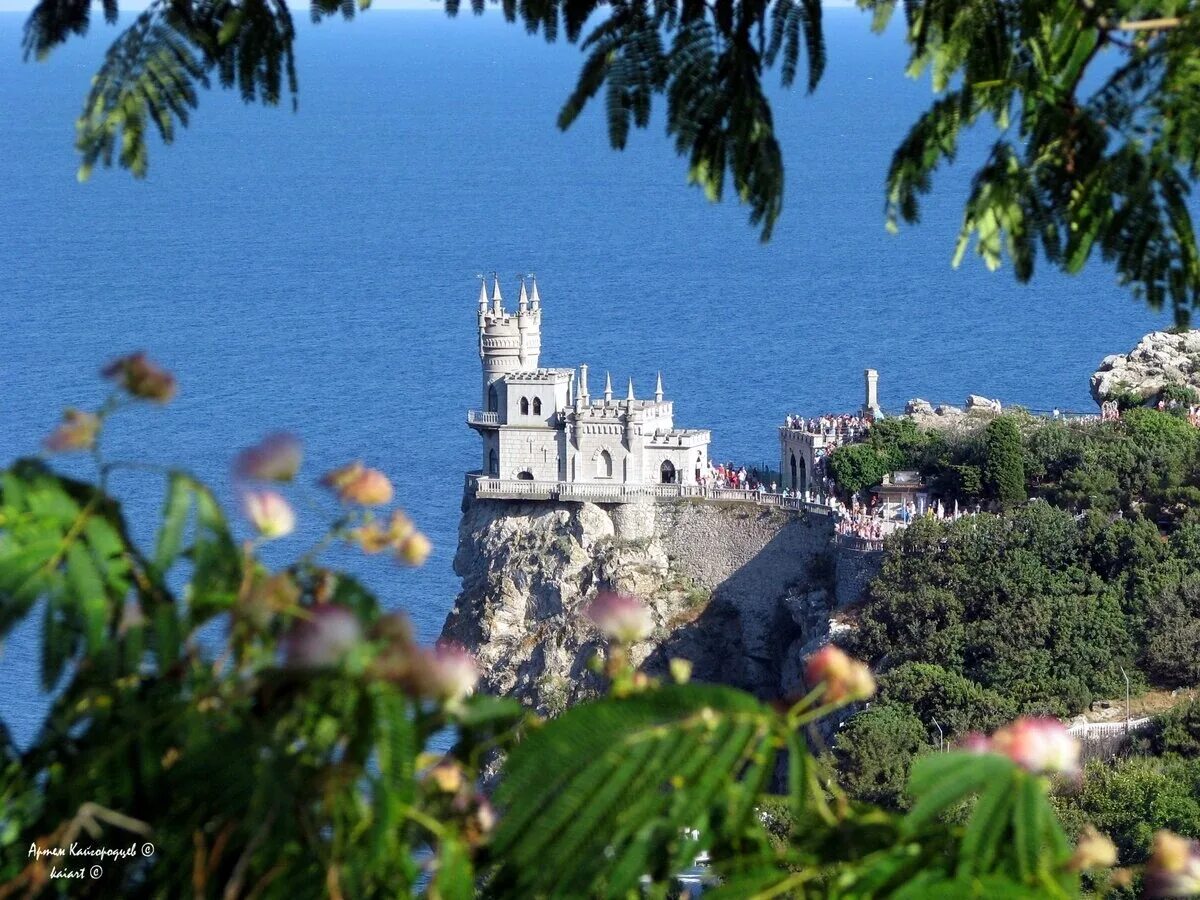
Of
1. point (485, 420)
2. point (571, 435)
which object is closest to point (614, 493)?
point (571, 435)

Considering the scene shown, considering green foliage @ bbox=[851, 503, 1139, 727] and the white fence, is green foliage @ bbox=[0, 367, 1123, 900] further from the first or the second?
green foliage @ bbox=[851, 503, 1139, 727]

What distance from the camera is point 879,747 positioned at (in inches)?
1807

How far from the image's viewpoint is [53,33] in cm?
929

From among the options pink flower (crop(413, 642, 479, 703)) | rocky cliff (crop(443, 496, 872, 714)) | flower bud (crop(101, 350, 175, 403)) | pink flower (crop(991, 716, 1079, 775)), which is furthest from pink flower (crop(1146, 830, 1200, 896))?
rocky cliff (crop(443, 496, 872, 714))

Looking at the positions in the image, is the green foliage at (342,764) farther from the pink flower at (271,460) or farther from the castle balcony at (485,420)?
the castle balcony at (485,420)

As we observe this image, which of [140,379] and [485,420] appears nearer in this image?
[140,379]

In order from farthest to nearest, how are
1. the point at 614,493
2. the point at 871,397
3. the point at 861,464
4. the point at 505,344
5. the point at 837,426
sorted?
1. the point at 871,397
2. the point at 505,344
3. the point at 837,426
4. the point at 614,493
5. the point at 861,464

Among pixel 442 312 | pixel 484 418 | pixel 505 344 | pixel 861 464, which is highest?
pixel 442 312

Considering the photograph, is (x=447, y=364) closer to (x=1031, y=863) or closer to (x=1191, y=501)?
(x=1191, y=501)

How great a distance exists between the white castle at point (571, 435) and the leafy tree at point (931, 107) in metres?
47.1

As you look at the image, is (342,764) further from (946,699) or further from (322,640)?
(946,699)

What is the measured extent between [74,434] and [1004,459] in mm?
49043

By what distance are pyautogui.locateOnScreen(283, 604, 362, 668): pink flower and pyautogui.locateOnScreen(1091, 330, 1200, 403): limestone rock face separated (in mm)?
54849

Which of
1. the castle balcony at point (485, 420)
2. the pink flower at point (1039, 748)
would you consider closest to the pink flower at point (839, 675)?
the pink flower at point (1039, 748)
